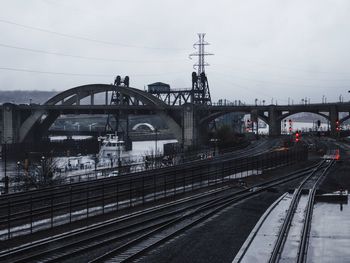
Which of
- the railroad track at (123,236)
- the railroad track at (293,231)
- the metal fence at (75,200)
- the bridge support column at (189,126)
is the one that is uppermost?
the bridge support column at (189,126)

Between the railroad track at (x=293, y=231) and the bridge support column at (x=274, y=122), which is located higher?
the bridge support column at (x=274, y=122)

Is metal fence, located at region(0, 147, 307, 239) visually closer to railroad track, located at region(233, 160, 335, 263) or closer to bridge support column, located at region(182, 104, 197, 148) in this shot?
railroad track, located at region(233, 160, 335, 263)

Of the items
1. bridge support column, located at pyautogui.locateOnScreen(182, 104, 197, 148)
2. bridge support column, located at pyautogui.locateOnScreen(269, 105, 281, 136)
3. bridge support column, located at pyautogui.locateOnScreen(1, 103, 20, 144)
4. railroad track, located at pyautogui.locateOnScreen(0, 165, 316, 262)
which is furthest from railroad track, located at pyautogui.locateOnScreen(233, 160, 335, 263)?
bridge support column, located at pyautogui.locateOnScreen(1, 103, 20, 144)

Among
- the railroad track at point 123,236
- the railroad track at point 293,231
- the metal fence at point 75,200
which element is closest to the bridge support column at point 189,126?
the metal fence at point 75,200

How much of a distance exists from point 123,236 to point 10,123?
3671 inches

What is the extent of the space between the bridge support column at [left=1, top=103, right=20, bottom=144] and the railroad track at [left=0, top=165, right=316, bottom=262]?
85675mm

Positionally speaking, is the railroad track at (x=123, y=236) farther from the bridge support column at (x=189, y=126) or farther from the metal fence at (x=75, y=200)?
the bridge support column at (x=189, y=126)

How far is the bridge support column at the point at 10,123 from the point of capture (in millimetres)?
102750

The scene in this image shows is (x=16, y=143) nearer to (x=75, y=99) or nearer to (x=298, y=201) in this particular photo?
(x=75, y=99)

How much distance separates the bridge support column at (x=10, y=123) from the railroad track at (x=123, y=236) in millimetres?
85675

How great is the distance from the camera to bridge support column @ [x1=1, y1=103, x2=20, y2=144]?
102750 millimetres

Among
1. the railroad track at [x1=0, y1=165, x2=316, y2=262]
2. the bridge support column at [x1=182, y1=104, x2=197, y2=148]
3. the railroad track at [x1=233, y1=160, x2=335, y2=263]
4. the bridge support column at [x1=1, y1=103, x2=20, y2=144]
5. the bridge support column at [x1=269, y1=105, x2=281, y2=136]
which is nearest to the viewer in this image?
the railroad track at [x1=0, y1=165, x2=316, y2=262]

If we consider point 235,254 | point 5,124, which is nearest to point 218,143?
point 5,124

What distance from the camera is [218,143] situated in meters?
80.4
